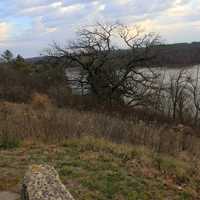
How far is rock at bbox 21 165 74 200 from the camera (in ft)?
11.8

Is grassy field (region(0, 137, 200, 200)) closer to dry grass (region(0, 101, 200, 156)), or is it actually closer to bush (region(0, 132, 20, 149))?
bush (region(0, 132, 20, 149))

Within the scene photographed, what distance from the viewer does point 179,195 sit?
589 centimetres

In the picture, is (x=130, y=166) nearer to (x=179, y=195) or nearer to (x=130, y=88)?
(x=179, y=195)

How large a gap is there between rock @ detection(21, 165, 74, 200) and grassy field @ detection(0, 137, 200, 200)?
1.41 meters

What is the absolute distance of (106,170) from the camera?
6375mm

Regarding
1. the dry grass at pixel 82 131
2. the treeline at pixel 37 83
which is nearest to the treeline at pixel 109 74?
the treeline at pixel 37 83

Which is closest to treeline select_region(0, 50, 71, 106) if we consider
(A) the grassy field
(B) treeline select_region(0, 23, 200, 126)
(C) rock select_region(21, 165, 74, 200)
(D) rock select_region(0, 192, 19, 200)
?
(B) treeline select_region(0, 23, 200, 126)

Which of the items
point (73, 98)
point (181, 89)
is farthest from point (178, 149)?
point (181, 89)

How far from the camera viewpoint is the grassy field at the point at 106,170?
563 cm

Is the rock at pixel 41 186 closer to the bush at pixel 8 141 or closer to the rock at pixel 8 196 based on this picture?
the rock at pixel 8 196

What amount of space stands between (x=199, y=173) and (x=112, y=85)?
98.0 ft

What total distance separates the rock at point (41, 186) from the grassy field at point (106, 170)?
141 centimetres

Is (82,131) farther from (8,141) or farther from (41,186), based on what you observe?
(41,186)

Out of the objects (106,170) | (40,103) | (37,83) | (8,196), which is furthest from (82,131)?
(37,83)
